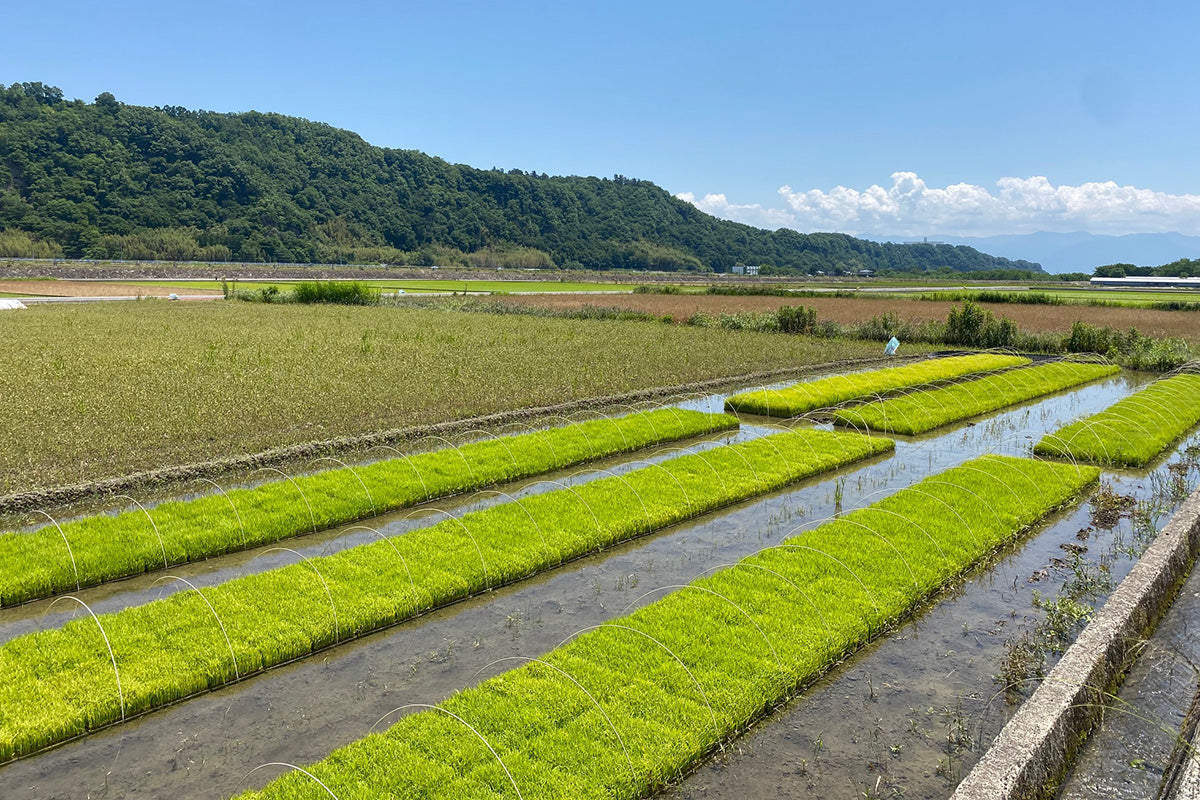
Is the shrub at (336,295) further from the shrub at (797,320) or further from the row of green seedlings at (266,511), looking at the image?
the row of green seedlings at (266,511)

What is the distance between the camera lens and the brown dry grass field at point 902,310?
35375 millimetres

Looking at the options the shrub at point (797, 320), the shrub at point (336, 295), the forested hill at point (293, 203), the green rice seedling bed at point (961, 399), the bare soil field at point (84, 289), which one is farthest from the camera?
the forested hill at point (293, 203)

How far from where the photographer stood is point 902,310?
1704 inches

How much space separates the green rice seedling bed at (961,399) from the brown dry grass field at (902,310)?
1139 centimetres

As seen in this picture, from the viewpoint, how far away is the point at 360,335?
28.1m

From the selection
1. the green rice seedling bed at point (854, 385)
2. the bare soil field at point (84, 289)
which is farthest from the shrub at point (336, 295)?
the green rice seedling bed at point (854, 385)

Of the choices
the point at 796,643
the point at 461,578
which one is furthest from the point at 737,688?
the point at 461,578

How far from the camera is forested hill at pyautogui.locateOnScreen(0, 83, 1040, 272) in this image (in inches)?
3548

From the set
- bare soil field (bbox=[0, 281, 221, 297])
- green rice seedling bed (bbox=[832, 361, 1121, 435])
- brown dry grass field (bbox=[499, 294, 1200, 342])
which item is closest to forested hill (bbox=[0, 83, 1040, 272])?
bare soil field (bbox=[0, 281, 221, 297])

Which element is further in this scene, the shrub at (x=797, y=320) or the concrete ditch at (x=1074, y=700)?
the shrub at (x=797, y=320)

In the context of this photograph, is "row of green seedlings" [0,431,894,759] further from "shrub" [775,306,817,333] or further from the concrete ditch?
"shrub" [775,306,817,333]

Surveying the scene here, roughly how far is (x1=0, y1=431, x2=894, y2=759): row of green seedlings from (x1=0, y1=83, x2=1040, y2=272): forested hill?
9522cm

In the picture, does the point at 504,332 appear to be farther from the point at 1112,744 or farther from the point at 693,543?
the point at 1112,744

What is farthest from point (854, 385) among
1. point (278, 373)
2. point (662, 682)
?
point (662, 682)
